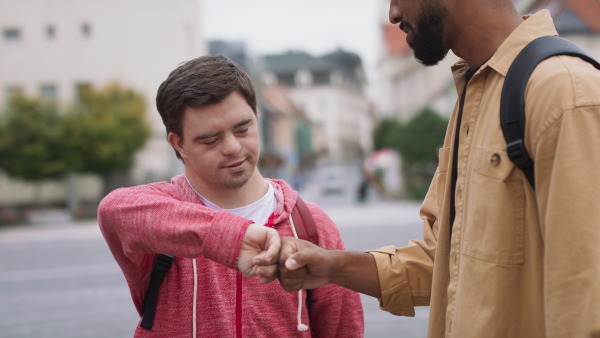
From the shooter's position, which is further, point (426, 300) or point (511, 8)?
point (426, 300)

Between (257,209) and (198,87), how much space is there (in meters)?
0.52

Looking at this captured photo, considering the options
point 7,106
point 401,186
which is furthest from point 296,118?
point 7,106

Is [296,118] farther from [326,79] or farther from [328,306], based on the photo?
[328,306]

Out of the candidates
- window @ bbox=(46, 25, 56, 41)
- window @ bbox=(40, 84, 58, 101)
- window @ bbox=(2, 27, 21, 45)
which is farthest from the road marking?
window @ bbox=(2, 27, 21, 45)

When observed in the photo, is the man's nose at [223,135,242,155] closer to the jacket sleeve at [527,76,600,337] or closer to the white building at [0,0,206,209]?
the jacket sleeve at [527,76,600,337]

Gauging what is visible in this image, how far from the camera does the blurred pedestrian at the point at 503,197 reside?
160 centimetres

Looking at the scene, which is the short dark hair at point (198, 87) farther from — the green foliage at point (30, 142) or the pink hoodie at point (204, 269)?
the green foliage at point (30, 142)

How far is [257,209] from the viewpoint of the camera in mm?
2469

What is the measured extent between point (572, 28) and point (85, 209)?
22605 mm

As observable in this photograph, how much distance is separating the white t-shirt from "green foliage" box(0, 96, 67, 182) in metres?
27.1

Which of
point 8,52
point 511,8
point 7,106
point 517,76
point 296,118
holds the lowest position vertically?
point 296,118

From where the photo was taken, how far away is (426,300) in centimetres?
248

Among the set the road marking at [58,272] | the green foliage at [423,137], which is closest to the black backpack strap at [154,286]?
the road marking at [58,272]

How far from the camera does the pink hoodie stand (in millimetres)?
2064
